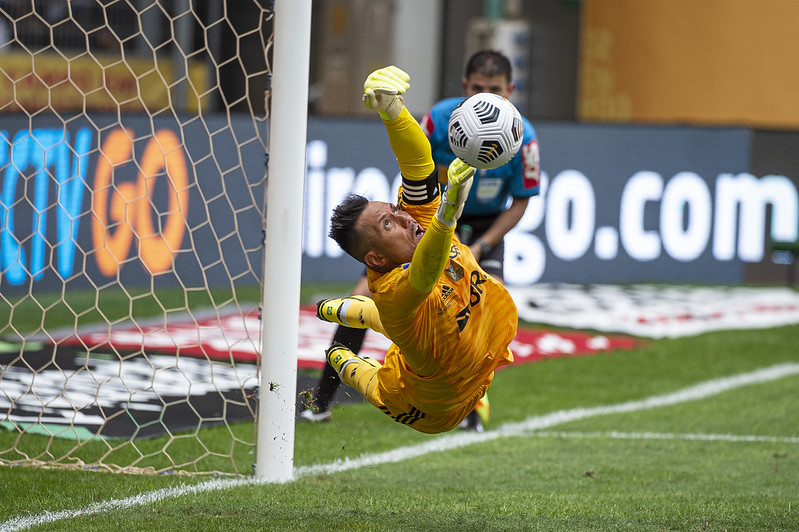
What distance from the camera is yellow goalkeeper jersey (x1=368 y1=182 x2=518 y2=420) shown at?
12.6 feet

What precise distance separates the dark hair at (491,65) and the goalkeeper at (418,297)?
1815 millimetres

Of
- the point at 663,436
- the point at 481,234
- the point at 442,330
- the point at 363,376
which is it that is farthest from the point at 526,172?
the point at 442,330

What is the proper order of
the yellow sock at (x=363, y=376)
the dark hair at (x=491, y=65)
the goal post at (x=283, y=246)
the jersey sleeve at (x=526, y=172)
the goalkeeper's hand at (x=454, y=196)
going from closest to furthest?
the goalkeeper's hand at (x=454, y=196)
the yellow sock at (x=363, y=376)
the goal post at (x=283, y=246)
the dark hair at (x=491, y=65)
the jersey sleeve at (x=526, y=172)

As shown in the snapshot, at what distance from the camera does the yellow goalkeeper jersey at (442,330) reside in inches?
152

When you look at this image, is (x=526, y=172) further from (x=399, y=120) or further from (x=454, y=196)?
(x=454, y=196)

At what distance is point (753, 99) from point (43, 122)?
33.6 feet

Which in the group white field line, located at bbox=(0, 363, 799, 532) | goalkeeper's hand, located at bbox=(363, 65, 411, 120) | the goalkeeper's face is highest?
goalkeeper's hand, located at bbox=(363, 65, 411, 120)

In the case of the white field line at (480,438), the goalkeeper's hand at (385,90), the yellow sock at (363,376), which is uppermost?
the goalkeeper's hand at (385,90)

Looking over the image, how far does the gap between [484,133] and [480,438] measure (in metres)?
3.07

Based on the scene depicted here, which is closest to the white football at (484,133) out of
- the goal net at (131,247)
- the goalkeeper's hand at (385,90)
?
the goalkeeper's hand at (385,90)

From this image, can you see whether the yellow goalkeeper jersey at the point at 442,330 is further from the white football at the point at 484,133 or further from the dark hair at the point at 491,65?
the dark hair at the point at 491,65

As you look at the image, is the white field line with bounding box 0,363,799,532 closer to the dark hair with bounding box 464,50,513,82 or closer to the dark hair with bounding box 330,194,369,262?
the dark hair with bounding box 330,194,369,262

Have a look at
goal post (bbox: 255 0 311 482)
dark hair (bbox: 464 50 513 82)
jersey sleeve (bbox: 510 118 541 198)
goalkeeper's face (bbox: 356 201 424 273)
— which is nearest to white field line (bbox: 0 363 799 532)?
goal post (bbox: 255 0 311 482)

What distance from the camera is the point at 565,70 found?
1831 centimetres
